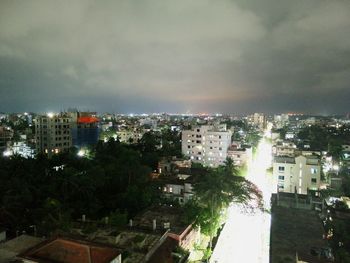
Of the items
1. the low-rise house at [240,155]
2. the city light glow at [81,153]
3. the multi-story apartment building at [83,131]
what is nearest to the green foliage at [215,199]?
the low-rise house at [240,155]

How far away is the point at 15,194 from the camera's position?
1934 centimetres

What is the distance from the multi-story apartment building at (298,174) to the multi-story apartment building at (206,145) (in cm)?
1305

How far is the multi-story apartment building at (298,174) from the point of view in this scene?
2823cm

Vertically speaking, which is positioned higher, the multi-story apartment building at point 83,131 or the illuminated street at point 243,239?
the multi-story apartment building at point 83,131

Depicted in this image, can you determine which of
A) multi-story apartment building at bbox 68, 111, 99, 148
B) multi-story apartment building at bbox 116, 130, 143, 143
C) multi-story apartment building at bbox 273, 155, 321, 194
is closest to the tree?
multi-story apartment building at bbox 273, 155, 321, 194

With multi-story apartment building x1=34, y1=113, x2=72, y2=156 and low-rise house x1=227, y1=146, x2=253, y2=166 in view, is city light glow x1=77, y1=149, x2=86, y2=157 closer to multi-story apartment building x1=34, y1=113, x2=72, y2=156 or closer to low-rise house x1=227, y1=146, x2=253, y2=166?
multi-story apartment building x1=34, y1=113, x2=72, y2=156

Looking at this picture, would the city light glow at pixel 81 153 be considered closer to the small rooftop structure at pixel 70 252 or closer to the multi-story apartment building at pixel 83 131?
the multi-story apartment building at pixel 83 131

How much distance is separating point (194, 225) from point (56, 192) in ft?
39.1

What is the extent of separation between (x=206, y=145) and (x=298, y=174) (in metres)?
16.9

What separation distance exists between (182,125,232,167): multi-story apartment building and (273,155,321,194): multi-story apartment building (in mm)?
13051

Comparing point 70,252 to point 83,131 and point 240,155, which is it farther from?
point 83,131

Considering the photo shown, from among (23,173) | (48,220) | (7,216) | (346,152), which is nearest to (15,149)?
(23,173)

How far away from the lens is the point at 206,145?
1709 inches

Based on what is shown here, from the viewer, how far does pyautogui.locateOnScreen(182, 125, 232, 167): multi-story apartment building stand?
139 ft
